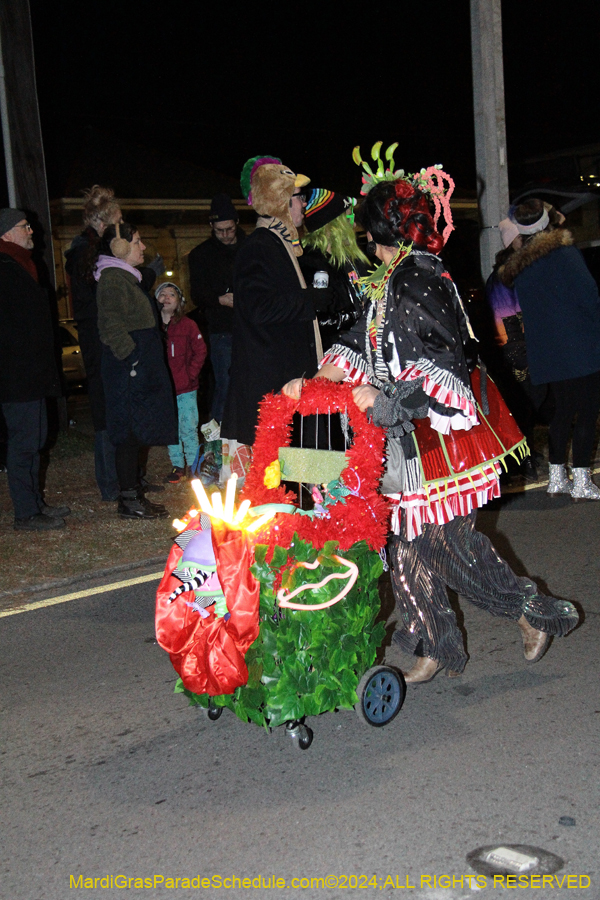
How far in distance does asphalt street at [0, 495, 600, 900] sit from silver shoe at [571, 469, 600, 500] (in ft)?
8.72

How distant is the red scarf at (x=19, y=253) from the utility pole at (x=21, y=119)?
383cm

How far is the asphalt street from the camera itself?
2811mm

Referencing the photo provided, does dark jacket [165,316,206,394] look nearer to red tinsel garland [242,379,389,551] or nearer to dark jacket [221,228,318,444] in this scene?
dark jacket [221,228,318,444]

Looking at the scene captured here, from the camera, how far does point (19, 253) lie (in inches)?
277

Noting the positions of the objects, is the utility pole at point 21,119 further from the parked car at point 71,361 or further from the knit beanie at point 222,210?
the parked car at point 71,361

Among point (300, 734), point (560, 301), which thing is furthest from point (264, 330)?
point (560, 301)

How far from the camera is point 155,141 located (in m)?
29.0

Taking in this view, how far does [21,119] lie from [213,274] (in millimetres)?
4249

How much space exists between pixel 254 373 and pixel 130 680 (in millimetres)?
1827

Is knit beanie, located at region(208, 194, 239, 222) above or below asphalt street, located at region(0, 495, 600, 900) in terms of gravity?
above

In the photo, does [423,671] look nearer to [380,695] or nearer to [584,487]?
[380,695]

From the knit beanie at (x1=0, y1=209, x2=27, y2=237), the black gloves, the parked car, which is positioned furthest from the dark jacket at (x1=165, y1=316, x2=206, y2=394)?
the parked car

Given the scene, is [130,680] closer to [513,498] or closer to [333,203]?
[333,203]

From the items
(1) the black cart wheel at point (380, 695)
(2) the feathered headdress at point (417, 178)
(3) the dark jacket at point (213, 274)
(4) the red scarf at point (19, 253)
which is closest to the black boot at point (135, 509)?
(4) the red scarf at point (19, 253)
